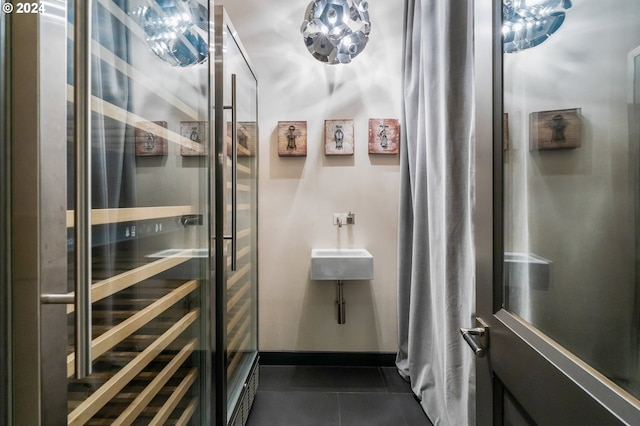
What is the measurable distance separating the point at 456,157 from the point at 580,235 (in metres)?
0.78

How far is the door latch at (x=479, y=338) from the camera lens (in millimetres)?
823

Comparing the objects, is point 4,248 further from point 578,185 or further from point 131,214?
point 578,185

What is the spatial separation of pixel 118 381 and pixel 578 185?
1.23 meters

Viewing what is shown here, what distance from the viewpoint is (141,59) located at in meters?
0.84

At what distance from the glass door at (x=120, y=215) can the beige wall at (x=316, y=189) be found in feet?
3.42

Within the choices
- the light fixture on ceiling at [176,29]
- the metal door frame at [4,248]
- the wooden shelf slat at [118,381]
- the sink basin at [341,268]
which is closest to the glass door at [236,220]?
the light fixture on ceiling at [176,29]

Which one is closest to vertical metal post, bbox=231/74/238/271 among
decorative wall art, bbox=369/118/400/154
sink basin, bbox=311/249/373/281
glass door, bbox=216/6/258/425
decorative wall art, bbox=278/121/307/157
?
glass door, bbox=216/6/258/425

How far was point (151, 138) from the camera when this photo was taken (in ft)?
2.93

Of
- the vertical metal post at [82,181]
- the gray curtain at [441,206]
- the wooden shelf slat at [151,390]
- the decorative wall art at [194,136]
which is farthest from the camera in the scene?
the gray curtain at [441,206]

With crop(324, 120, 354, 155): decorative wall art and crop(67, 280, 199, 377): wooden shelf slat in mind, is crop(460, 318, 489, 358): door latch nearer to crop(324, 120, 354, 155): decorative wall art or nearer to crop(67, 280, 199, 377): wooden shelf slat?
crop(67, 280, 199, 377): wooden shelf slat

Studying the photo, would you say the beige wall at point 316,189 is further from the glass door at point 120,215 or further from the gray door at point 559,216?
the gray door at point 559,216

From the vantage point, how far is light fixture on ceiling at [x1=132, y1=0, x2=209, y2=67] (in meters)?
0.88

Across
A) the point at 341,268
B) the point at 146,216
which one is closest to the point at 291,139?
the point at 341,268

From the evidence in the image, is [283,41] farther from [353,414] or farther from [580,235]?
[353,414]
